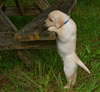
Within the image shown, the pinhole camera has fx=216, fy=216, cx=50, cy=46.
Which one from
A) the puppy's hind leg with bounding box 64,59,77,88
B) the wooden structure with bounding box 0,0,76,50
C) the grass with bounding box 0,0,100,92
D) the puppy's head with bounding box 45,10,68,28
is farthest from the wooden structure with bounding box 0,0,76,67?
the puppy's hind leg with bounding box 64,59,77,88

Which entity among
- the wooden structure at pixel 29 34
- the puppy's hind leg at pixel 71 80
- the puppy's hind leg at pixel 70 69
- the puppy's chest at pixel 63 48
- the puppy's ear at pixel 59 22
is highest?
the puppy's ear at pixel 59 22

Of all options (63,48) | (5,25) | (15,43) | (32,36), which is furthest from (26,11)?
(32,36)

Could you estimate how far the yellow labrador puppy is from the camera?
7.91 feet

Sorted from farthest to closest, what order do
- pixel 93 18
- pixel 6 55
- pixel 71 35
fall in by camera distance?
pixel 93 18 < pixel 6 55 < pixel 71 35

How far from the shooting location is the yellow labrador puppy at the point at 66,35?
7.91 feet

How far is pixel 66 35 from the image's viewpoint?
244 centimetres

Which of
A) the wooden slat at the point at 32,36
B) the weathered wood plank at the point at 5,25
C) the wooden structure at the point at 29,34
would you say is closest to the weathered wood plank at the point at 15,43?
the wooden structure at the point at 29,34

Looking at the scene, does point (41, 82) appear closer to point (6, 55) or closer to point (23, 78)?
point (23, 78)

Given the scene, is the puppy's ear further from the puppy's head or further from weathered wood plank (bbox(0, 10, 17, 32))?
weathered wood plank (bbox(0, 10, 17, 32))

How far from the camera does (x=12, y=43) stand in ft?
8.84

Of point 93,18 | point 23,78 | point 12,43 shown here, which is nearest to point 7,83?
point 23,78

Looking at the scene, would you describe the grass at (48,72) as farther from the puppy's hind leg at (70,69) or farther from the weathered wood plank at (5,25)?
the weathered wood plank at (5,25)

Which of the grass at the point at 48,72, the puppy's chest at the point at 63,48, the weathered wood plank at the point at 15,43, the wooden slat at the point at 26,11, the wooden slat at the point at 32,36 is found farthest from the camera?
the wooden slat at the point at 26,11

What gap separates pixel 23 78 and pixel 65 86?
2.01 ft
